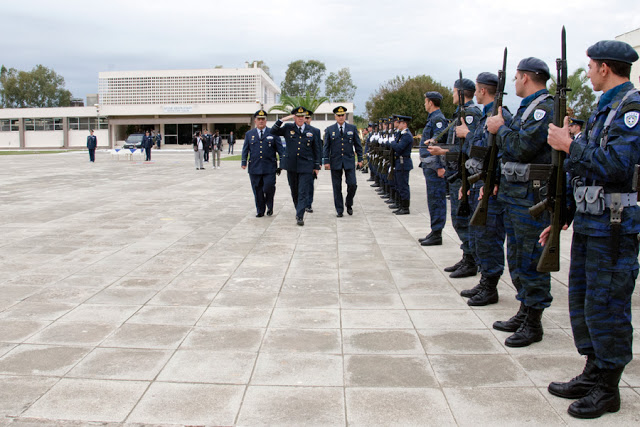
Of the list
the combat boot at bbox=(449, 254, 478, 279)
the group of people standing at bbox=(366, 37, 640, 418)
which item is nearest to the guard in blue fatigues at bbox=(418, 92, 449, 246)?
the combat boot at bbox=(449, 254, 478, 279)

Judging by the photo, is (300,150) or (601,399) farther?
(300,150)

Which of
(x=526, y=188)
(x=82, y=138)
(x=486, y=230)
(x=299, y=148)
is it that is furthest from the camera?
(x=82, y=138)

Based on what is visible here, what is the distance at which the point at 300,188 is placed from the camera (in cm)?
1034

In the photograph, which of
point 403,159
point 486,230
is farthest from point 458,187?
point 403,159

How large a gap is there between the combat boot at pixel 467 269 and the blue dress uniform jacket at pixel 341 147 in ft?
15.7

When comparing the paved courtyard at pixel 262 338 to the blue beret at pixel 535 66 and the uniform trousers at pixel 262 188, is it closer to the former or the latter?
the blue beret at pixel 535 66

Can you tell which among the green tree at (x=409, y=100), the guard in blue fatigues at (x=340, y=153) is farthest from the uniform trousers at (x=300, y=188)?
the green tree at (x=409, y=100)

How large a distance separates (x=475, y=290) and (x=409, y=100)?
55431 mm

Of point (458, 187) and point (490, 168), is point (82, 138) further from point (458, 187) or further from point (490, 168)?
point (490, 168)

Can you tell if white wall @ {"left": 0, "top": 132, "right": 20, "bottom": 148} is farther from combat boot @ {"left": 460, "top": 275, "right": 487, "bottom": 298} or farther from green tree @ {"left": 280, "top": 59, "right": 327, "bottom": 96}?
combat boot @ {"left": 460, "top": 275, "right": 487, "bottom": 298}

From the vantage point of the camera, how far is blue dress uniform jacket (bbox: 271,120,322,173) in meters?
10.4

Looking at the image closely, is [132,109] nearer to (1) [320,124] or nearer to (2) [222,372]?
(1) [320,124]

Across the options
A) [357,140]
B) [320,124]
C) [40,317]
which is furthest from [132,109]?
[40,317]

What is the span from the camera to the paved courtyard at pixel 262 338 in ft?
10.7
